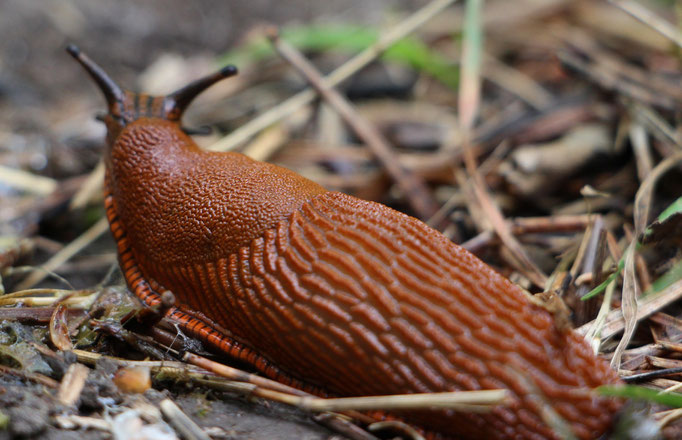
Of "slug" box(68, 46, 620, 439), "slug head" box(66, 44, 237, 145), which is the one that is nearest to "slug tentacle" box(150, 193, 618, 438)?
"slug" box(68, 46, 620, 439)

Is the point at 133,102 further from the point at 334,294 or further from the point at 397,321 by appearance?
the point at 397,321

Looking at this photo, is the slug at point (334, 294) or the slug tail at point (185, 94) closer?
the slug at point (334, 294)

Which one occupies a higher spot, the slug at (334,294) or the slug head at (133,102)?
the slug head at (133,102)

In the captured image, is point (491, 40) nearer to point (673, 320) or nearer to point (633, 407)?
point (673, 320)

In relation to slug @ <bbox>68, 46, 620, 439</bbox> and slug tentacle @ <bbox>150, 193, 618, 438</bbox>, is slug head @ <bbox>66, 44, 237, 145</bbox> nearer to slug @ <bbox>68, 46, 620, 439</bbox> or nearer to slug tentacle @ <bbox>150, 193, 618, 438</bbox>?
slug @ <bbox>68, 46, 620, 439</bbox>

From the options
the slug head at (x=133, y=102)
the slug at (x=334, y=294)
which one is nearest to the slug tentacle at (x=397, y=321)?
the slug at (x=334, y=294)

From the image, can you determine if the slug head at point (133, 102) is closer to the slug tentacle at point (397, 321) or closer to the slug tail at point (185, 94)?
the slug tail at point (185, 94)

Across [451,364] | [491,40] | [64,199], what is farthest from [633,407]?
[491,40]
